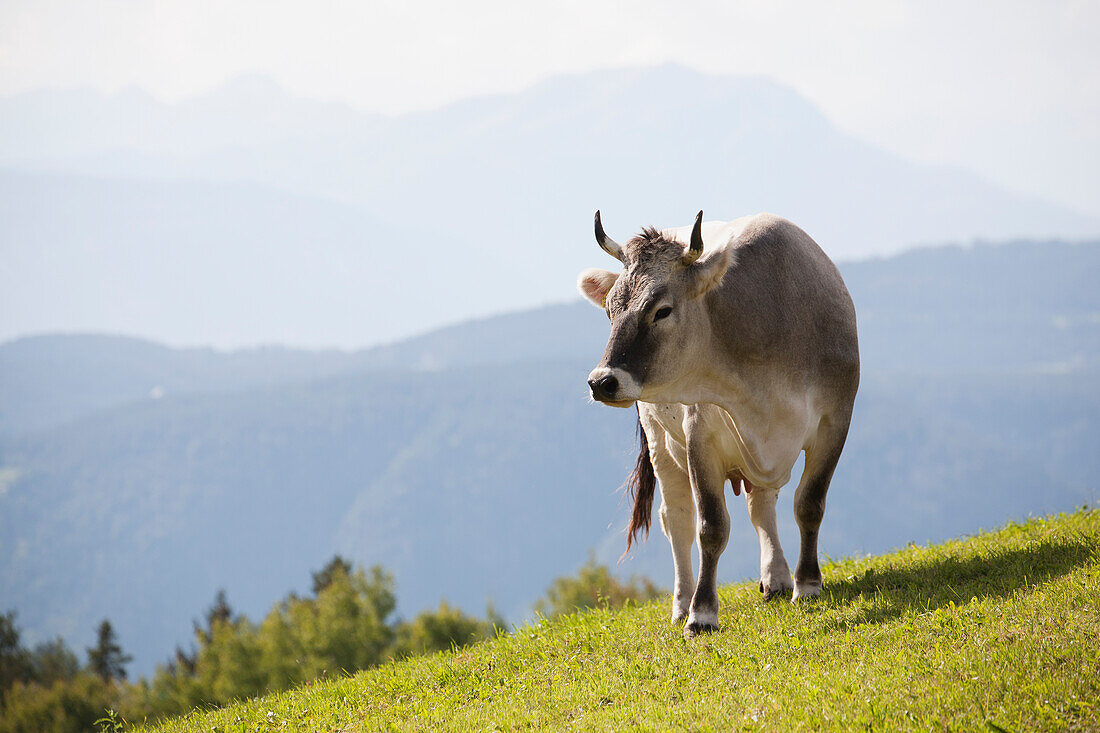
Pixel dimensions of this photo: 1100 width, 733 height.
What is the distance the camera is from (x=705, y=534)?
909cm

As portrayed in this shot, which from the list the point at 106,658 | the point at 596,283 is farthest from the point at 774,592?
the point at 106,658

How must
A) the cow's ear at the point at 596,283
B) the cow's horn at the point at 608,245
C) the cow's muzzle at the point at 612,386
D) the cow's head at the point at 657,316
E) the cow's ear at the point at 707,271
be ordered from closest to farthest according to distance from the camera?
the cow's muzzle at the point at 612,386 < the cow's head at the point at 657,316 < the cow's ear at the point at 707,271 < the cow's horn at the point at 608,245 < the cow's ear at the point at 596,283

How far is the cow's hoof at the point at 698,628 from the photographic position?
8.79 meters

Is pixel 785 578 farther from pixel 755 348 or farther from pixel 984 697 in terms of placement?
pixel 984 697

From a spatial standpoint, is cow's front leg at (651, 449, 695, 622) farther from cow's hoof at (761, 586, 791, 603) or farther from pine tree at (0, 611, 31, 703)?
pine tree at (0, 611, 31, 703)

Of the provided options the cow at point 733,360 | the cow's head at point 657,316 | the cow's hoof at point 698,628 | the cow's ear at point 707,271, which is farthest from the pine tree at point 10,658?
the cow's ear at point 707,271

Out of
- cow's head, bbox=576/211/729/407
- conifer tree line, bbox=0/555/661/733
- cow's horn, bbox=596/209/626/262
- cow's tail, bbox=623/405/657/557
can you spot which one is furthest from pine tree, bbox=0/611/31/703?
cow's head, bbox=576/211/729/407

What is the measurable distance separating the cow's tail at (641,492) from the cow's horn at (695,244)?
3265mm

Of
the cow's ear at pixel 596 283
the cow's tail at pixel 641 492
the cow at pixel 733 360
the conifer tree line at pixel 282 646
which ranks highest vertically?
the cow's ear at pixel 596 283

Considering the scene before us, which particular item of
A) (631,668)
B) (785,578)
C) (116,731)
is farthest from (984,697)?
(116,731)

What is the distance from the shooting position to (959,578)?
8.77 meters

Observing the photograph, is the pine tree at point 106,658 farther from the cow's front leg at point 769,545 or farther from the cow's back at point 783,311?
the cow's back at point 783,311

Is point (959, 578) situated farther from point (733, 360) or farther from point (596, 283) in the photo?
point (596, 283)

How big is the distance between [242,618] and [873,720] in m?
98.2
